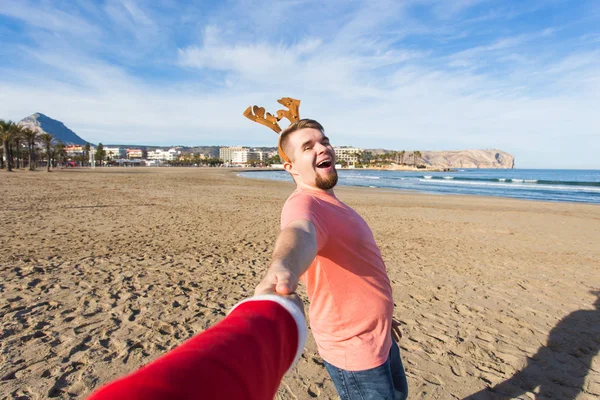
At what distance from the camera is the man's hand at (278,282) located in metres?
0.87

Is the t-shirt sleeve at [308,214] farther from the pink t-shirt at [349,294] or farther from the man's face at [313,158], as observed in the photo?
the man's face at [313,158]

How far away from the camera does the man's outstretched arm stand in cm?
90

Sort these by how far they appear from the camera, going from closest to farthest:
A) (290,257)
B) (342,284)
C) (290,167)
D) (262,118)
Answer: (290,257) < (342,284) < (290,167) < (262,118)

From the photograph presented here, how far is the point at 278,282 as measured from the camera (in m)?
0.92

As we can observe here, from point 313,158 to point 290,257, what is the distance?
757 mm

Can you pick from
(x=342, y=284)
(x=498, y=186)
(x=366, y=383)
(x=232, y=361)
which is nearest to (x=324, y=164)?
(x=342, y=284)

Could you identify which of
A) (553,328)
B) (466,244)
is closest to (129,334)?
(553,328)

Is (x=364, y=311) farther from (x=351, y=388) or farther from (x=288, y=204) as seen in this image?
(x=288, y=204)

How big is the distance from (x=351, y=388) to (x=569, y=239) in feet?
41.9

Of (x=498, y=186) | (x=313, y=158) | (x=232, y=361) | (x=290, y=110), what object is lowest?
(x=498, y=186)

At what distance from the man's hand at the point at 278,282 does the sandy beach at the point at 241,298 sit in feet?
9.50

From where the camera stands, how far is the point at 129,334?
4.32m

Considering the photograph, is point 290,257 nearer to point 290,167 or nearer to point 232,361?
point 232,361

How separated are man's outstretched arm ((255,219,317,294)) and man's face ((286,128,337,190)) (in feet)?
1.27
